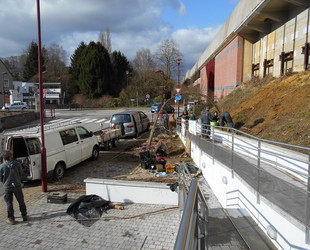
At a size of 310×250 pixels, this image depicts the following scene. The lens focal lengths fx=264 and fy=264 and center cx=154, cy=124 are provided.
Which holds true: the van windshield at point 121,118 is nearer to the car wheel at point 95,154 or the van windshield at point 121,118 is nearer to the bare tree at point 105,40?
the car wheel at point 95,154

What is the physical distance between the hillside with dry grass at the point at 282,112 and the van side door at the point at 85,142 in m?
6.63

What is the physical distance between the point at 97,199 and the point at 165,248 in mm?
2677

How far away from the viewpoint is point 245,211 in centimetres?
485

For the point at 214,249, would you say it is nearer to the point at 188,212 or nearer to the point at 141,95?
the point at 188,212

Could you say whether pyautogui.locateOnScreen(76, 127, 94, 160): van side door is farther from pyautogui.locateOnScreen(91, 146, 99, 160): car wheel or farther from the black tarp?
the black tarp

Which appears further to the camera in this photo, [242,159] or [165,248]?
[242,159]

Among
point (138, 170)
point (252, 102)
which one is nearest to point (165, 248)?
point (138, 170)

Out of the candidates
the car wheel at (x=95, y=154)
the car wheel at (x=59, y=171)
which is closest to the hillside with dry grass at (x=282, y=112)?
the car wheel at (x=95, y=154)

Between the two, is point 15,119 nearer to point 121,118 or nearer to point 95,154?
point 121,118

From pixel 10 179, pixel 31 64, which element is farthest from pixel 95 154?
pixel 31 64

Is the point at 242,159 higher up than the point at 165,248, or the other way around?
the point at 242,159

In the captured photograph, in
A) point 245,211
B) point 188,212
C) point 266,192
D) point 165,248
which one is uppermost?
point 188,212

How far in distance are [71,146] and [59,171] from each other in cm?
115

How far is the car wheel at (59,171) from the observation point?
368 inches
